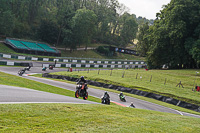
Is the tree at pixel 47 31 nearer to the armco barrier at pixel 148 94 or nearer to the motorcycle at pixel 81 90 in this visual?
the armco barrier at pixel 148 94

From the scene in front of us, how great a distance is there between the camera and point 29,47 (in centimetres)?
6750

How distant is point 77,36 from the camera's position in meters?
81.6

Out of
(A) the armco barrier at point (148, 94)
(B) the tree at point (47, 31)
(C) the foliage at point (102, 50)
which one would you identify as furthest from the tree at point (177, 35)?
(B) the tree at point (47, 31)

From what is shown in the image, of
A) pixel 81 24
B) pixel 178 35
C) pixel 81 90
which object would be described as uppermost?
pixel 81 24

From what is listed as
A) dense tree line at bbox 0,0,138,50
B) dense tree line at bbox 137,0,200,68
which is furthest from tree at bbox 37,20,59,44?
dense tree line at bbox 137,0,200,68

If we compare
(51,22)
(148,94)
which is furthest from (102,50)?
(148,94)

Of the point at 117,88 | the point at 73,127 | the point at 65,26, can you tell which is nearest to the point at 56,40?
the point at 65,26

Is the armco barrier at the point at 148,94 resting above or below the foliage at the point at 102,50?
below

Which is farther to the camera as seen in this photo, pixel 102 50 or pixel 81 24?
pixel 102 50

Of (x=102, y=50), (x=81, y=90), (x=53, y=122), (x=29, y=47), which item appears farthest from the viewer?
(x=102, y=50)

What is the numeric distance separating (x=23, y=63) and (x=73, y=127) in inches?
1765

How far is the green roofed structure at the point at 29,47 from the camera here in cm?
6344

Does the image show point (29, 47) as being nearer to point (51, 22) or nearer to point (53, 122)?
point (51, 22)

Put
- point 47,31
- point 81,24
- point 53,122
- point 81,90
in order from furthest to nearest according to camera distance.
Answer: point 47,31
point 81,24
point 81,90
point 53,122
